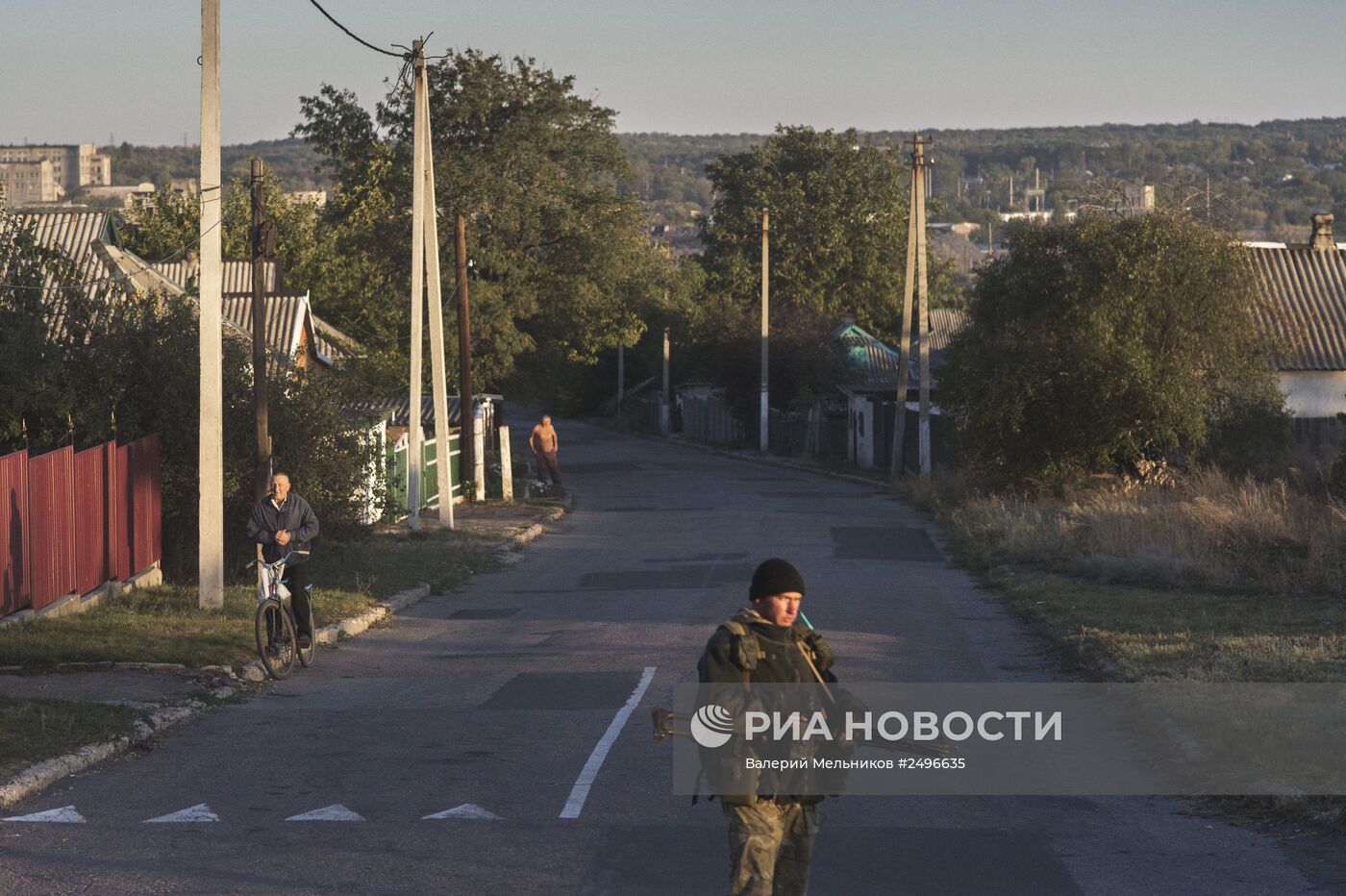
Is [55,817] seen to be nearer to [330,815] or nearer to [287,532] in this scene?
[330,815]

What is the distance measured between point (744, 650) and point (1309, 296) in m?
41.1

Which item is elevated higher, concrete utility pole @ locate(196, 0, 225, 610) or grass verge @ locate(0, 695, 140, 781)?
concrete utility pole @ locate(196, 0, 225, 610)

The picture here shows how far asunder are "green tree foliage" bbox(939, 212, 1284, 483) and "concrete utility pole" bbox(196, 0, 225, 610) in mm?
17182

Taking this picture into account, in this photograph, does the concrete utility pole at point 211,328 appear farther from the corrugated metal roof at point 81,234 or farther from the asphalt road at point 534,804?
the corrugated metal roof at point 81,234

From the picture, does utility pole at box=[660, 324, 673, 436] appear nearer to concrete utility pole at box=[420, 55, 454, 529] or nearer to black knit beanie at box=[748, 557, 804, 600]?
concrete utility pole at box=[420, 55, 454, 529]

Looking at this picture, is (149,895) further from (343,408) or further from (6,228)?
(6,228)

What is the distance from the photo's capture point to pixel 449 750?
10.6 m

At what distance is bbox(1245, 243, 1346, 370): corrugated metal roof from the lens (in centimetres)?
4119

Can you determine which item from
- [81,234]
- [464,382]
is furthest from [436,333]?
[81,234]

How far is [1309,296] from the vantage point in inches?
1698

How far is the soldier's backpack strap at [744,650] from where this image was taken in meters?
5.82

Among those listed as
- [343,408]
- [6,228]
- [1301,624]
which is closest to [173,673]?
[343,408]

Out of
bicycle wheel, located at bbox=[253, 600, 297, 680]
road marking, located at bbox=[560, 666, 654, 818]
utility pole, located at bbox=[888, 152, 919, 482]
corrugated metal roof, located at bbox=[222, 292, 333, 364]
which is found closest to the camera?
road marking, located at bbox=[560, 666, 654, 818]

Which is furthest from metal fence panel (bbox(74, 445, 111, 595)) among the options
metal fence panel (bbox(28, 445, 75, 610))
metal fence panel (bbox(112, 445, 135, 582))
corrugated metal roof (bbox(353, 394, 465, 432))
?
corrugated metal roof (bbox(353, 394, 465, 432))
